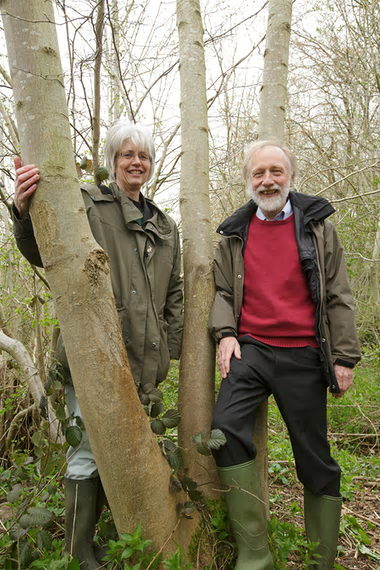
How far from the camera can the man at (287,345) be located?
2.06 m

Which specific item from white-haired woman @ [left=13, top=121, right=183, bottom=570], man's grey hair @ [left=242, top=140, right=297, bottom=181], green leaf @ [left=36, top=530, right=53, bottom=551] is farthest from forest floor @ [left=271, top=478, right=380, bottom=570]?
man's grey hair @ [left=242, top=140, right=297, bottom=181]

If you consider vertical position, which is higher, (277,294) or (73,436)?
(277,294)

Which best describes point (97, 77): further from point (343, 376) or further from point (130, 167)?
point (343, 376)

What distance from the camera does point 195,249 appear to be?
97.8 inches

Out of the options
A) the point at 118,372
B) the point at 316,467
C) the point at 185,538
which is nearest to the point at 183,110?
the point at 118,372

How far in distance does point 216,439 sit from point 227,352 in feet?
1.47

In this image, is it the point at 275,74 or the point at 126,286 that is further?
the point at 275,74

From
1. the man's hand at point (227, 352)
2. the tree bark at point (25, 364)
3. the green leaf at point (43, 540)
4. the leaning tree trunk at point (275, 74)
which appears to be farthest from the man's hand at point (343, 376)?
the tree bark at point (25, 364)

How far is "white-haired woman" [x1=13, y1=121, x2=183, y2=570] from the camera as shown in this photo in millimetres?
2053

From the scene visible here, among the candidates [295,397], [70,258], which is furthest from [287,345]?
[70,258]

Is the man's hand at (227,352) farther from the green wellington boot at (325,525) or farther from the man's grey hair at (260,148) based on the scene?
the man's grey hair at (260,148)

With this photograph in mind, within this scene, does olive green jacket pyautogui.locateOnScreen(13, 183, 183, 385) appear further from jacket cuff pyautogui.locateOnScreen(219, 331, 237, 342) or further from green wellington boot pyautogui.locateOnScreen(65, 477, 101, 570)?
green wellington boot pyautogui.locateOnScreen(65, 477, 101, 570)

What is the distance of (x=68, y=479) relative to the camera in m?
2.07

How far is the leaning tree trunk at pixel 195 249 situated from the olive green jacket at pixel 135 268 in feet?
0.58
